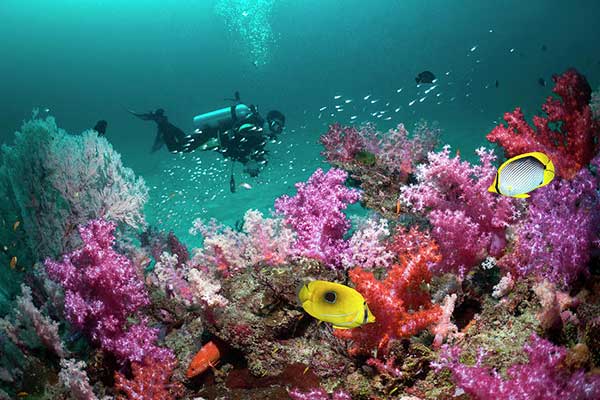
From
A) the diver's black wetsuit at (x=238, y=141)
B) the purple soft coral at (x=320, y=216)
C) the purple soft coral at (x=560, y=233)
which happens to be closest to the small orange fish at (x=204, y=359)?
the purple soft coral at (x=320, y=216)

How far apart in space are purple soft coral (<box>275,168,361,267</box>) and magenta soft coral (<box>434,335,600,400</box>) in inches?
73.6

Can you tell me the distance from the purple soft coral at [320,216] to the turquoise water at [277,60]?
24.2 meters

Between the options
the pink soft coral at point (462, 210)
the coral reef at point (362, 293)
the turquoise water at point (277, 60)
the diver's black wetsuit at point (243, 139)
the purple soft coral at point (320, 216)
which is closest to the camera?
the coral reef at point (362, 293)

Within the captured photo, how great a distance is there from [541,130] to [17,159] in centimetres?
714

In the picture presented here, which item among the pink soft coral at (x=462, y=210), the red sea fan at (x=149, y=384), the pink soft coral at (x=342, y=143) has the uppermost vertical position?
the pink soft coral at (x=342, y=143)

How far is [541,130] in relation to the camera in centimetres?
372

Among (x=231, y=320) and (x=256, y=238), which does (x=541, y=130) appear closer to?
(x=256, y=238)

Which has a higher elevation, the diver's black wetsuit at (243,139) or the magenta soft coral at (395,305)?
the diver's black wetsuit at (243,139)

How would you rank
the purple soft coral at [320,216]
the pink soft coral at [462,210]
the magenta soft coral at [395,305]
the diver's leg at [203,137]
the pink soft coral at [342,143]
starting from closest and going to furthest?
1. the magenta soft coral at [395,305]
2. the pink soft coral at [462,210]
3. the purple soft coral at [320,216]
4. the pink soft coral at [342,143]
5. the diver's leg at [203,137]

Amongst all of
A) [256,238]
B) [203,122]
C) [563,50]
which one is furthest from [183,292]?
[563,50]

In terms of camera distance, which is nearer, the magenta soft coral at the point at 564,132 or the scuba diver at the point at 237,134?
the magenta soft coral at the point at 564,132

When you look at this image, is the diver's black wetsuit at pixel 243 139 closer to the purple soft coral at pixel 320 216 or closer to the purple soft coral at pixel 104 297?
the purple soft coral at pixel 320 216

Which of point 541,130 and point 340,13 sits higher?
point 340,13

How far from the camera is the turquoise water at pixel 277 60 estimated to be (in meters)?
56.7
